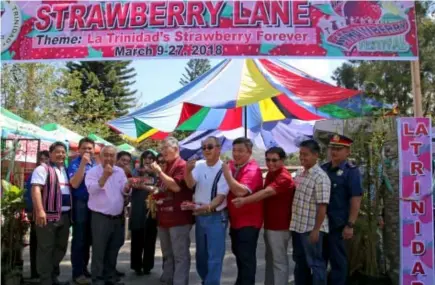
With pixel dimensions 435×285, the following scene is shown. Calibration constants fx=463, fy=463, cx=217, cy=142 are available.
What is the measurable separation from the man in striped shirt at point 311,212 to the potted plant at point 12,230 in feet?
10.3

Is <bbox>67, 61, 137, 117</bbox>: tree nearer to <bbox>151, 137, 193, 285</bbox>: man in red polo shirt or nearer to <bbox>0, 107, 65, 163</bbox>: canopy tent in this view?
<bbox>0, 107, 65, 163</bbox>: canopy tent

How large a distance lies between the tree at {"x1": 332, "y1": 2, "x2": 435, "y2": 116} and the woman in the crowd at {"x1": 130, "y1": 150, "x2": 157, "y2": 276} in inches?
451

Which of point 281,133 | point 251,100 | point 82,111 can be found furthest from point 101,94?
point 251,100

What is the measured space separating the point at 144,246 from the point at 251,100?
2.82 metres

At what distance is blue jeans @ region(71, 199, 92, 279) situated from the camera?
18.0ft

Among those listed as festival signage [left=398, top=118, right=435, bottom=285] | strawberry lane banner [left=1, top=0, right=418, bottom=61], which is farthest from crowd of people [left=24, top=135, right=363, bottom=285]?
strawberry lane banner [left=1, top=0, right=418, bottom=61]

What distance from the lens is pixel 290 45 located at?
529cm

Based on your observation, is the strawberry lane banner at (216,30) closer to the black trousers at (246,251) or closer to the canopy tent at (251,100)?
the canopy tent at (251,100)

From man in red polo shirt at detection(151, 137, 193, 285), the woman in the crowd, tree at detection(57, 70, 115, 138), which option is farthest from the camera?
tree at detection(57, 70, 115, 138)

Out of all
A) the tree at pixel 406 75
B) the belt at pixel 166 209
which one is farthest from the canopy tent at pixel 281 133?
the belt at pixel 166 209

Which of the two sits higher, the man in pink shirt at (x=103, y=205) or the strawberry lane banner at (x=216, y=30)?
the strawberry lane banner at (x=216, y=30)

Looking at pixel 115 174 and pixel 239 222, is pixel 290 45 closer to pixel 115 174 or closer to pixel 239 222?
pixel 239 222

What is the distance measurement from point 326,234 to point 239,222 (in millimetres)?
896

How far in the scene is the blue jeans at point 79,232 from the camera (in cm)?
549
